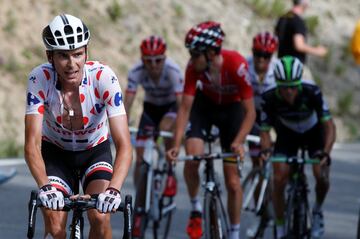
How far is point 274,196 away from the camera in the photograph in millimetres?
11188

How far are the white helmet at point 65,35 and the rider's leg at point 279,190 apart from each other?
13.1 feet

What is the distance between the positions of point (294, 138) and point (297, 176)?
49 centimetres

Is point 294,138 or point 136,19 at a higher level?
point 136,19

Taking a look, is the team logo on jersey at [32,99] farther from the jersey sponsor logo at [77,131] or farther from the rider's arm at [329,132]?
the rider's arm at [329,132]

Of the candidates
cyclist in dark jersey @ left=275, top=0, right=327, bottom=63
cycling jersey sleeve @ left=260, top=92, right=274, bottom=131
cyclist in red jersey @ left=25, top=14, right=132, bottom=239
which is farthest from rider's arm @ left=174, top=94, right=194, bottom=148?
cyclist in dark jersey @ left=275, top=0, right=327, bottom=63

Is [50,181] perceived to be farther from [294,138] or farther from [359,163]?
[359,163]

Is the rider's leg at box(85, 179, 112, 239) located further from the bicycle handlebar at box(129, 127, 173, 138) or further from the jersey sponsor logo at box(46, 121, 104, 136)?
the bicycle handlebar at box(129, 127, 173, 138)

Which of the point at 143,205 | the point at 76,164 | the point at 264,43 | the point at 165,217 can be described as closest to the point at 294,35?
the point at 264,43

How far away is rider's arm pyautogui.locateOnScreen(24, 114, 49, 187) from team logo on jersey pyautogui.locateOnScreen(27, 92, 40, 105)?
0.32 ft

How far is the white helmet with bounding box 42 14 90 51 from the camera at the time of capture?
23.7ft

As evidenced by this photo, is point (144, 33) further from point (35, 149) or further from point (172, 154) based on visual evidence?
point (35, 149)

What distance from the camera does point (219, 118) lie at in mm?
11062

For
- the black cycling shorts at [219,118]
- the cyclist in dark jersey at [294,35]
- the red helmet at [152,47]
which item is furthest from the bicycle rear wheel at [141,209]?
the cyclist in dark jersey at [294,35]

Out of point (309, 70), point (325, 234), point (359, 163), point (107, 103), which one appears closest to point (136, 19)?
point (309, 70)
